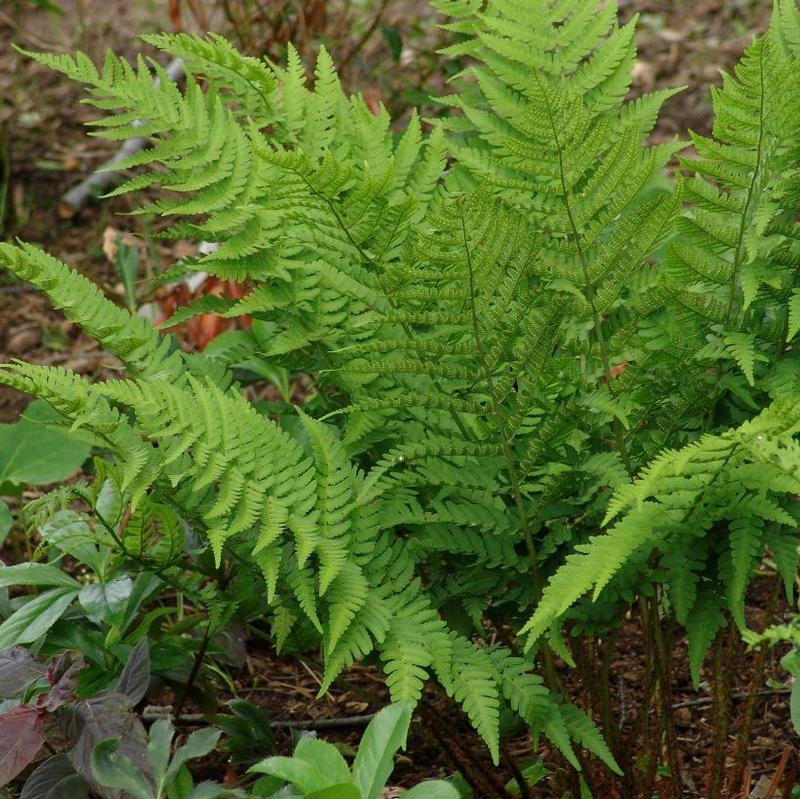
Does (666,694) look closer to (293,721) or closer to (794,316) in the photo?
(794,316)

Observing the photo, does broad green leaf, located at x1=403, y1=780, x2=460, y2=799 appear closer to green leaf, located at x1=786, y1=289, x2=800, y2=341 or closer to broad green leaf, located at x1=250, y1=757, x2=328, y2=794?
broad green leaf, located at x1=250, y1=757, x2=328, y2=794

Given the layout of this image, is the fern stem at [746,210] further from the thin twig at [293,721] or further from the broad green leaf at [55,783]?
the broad green leaf at [55,783]

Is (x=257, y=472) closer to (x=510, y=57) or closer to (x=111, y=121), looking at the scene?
(x=111, y=121)

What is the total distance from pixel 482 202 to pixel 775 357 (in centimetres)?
44

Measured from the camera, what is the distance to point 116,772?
1413 millimetres

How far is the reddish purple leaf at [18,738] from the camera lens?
4.79 ft

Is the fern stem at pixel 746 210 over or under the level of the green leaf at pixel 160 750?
over

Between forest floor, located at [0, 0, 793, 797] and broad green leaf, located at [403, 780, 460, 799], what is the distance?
0.31 meters

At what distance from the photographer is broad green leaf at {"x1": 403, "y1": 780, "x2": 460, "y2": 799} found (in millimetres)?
1301

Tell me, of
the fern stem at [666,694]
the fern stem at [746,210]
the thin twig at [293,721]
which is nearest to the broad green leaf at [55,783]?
the thin twig at [293,721]

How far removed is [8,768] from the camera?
1.46 m

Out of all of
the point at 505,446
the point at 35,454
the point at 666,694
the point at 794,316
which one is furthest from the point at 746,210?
the point at 35,454

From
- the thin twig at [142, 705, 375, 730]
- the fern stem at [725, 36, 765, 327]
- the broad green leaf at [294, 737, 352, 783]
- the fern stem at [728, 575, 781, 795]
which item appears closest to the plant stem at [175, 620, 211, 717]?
the thin twig at [142, 705, 375, 730]

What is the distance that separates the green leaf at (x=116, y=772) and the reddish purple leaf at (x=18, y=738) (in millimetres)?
108
